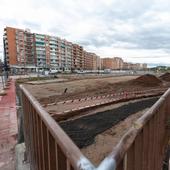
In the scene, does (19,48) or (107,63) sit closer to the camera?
(19,48)

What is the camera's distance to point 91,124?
7.45 metres

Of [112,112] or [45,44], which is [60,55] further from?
[112,112]

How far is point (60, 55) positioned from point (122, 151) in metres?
116

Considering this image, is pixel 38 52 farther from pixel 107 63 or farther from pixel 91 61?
pixel 107 63

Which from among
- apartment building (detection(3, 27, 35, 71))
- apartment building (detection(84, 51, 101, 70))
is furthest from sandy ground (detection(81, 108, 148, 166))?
apartment building (detection(84, 51, 101, 70))

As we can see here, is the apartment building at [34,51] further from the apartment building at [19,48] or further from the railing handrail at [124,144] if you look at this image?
the railing handrail at [124,144]

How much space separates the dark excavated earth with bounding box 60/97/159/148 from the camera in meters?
6.16

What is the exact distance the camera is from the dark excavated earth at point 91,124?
6.16 meters

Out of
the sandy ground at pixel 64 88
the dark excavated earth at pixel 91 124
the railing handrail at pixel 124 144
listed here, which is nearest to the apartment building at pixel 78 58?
the sandy ground at pixel 64 88

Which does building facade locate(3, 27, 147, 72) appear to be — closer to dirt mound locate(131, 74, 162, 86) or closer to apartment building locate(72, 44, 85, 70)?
apartment building locate(72, 44, 85, 70)

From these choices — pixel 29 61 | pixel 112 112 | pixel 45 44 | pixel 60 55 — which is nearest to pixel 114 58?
pixel 60 55

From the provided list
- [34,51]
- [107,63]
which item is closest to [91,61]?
[107,63]

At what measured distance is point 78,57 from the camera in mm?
133125

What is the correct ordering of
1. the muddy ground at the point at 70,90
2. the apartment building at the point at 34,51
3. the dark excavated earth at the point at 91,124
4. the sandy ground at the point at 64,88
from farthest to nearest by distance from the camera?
the apartment building at the point at 34,51 → the sandy ground at the point at 64,88 → the muddy ground at the point at 70,90 → the dark excavated earth at the point at 91,124
